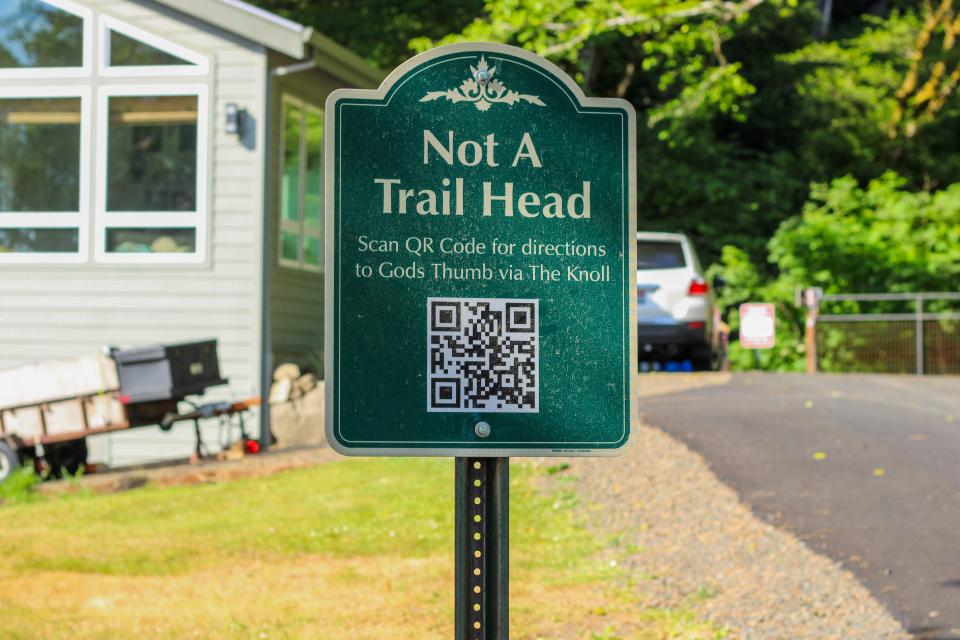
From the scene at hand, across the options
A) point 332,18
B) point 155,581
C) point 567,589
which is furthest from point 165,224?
point 332,18

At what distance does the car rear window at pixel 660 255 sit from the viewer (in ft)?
52.1

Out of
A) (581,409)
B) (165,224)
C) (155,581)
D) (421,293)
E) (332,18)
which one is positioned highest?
(332,18)

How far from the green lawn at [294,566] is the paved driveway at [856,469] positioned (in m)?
1.19

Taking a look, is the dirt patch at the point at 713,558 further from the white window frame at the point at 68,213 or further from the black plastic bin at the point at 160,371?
the white window frame at the point at 68,213

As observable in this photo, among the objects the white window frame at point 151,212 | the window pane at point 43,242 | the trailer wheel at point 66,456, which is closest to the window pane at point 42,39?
the white window frame at point 151,212

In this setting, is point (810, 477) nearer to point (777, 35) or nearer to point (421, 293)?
point (421, 293)

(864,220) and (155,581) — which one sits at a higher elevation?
(864,220)

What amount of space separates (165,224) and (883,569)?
9.06m

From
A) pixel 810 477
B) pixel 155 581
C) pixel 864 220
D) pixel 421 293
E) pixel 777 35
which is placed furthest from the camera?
pixel 777 35

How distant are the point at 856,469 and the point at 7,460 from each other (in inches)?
287

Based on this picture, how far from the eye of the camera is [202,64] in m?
13.8

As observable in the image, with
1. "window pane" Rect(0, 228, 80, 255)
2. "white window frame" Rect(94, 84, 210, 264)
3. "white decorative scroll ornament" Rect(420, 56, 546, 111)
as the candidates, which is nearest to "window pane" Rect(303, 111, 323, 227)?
"white window frame" Rect(94, 84, 210, 264)

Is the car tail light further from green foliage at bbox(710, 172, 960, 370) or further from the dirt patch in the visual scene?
green foliage at bbox(710, 172, 960, 370)

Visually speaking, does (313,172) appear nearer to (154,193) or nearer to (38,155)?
(154,193)
